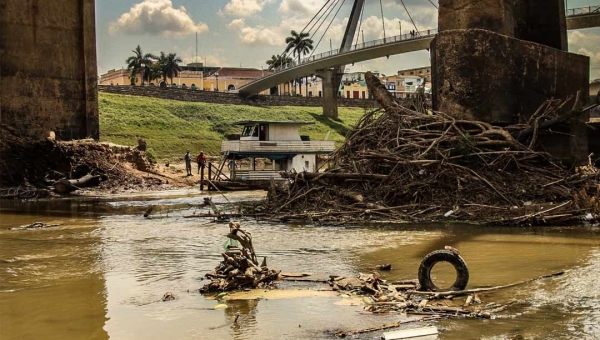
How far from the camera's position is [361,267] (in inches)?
336

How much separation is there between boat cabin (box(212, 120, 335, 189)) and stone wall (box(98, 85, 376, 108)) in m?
25.3

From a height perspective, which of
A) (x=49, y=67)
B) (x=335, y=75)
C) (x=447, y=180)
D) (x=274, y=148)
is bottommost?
(x=447, y=180)

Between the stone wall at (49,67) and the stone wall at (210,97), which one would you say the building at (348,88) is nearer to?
the stone wall at (210,97)

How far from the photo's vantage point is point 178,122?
5016 cm

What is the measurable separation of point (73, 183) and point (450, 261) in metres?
21.5

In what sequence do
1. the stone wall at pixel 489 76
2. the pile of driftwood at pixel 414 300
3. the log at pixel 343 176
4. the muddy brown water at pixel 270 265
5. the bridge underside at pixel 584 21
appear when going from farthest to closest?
the bridge underside at pixel 584 21 < the stone wall at pixel 489 76 < the log at pixel 343 176 < the pile of driftwood at pixel 414 300 < the muddy brown water at pixel 270 265

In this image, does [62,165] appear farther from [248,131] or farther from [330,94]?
[330,94]

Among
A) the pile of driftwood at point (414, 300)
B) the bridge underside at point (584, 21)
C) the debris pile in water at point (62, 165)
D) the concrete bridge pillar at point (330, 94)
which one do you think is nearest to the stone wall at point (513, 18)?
the pile of driftwood at point (414, 300)

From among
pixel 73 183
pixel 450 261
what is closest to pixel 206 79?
pixel 73 183

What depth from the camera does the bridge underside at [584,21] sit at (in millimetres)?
54344

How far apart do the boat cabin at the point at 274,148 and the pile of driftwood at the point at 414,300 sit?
69.8 feet

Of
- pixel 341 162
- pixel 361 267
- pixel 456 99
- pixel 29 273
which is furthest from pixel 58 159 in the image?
pixel 361 267

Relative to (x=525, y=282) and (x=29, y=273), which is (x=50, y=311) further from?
(x=525, y=282)

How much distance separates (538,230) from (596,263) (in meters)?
3.38
